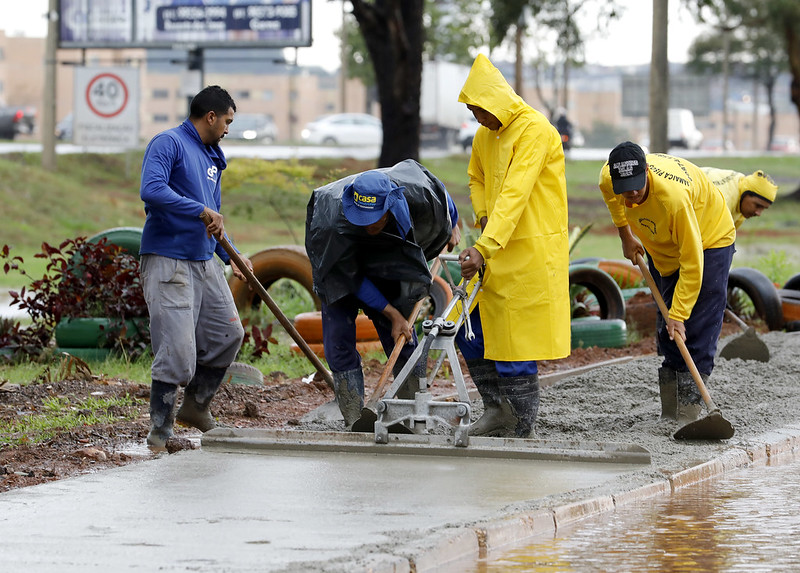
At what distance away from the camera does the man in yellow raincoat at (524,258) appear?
277 inches

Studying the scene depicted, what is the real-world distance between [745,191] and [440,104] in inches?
1729

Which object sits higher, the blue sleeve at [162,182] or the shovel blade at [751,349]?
the blue sleeve at [162,182]

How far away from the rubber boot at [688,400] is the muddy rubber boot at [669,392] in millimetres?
69

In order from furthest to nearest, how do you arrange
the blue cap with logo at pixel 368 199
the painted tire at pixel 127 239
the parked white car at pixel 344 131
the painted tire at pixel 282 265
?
the parked white car at pixel 344 131 < the painted tire at pixel 282 265 < the painted tire at pixel 127 239 < the blue cap with logo at pixel 368 199

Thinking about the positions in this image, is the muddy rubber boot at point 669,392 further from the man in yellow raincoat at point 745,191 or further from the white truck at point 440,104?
the white truck at point 440,104

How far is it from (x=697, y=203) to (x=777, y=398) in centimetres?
221

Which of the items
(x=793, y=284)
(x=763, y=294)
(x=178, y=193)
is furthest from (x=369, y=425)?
(x=793, y=284)

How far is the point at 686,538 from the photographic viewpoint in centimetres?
559

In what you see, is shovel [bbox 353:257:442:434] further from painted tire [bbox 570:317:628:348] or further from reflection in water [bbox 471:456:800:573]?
painted tire [bbox 570:317:628:348]

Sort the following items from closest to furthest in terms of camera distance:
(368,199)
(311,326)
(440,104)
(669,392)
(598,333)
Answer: (368,199) < (669,392) < (311,326) < (598,333) < (440,104)

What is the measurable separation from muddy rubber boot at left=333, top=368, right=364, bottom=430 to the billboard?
70.7ft

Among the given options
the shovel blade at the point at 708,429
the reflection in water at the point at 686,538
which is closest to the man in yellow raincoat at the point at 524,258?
the shovel blade at the point at 708,429

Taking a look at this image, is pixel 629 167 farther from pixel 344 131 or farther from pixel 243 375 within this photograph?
pixel 344 131

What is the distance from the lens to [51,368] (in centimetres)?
1025
